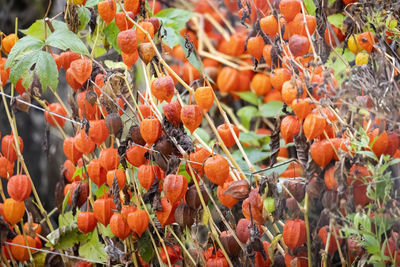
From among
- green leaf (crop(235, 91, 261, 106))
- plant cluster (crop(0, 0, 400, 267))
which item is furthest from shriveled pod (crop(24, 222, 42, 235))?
green leaf (crop(235, 91, 261, 106))

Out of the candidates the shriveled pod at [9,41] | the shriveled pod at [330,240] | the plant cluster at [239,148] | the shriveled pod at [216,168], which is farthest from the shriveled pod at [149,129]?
the shriveled pod at [9,41]

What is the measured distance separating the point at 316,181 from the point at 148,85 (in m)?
0.37

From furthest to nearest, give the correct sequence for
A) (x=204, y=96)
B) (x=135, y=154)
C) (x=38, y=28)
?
(x=38, y=28), (x=135, y=154), (x=204, y=96)

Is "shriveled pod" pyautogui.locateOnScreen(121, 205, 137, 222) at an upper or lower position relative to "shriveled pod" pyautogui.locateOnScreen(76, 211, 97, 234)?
upper

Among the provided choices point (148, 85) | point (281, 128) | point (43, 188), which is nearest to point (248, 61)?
point (43, 188)

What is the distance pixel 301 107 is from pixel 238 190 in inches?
6.6

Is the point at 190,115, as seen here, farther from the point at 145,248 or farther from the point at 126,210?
the point at 145,248

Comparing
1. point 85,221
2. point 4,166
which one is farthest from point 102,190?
point 4,166

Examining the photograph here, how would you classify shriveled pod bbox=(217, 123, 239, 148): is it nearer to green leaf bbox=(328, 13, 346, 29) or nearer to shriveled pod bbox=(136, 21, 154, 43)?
shriveled pod bbox=(136, 21, 154, 43)

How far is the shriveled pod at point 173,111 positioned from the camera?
0.85 metres

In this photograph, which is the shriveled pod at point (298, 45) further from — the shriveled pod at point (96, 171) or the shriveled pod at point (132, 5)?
the shriveled pod at point (96, 171)

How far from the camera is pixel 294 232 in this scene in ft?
2.60

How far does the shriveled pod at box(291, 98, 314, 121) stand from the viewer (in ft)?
2.47

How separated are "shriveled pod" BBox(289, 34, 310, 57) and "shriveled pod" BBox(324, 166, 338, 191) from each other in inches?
7.2
